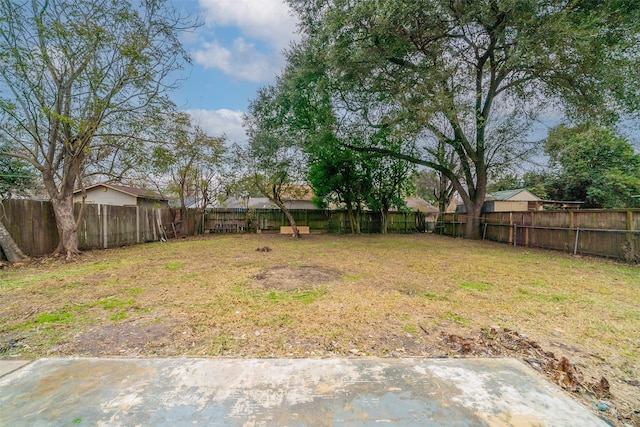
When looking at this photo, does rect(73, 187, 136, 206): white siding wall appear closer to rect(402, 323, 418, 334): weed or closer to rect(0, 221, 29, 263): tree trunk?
rect(0, 221, 29, 263): tree trunk

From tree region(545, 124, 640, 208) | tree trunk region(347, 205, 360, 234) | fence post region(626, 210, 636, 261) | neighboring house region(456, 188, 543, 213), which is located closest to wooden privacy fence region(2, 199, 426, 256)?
tree trunk region(347, 205, 360, 234)

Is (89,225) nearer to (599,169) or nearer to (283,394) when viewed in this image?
(283,394)

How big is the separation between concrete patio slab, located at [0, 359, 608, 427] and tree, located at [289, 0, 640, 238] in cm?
715

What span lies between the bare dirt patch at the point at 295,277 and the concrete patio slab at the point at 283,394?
2294mm

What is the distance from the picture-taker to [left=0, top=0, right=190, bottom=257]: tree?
5.75 metres

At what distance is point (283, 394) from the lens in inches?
63.6

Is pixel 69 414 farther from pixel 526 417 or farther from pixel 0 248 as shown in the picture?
pixel 0 248

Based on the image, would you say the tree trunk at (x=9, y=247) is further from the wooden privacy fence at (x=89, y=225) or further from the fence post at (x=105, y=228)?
the fence post at (x=105, y=228)

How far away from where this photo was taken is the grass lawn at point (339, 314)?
2.27 metres

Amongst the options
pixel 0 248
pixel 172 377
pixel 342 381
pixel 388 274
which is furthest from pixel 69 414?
pixel 0 248

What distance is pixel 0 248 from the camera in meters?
5.82

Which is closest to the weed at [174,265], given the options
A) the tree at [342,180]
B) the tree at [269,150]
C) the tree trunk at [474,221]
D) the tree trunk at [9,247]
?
the tree trunk at [9,247]

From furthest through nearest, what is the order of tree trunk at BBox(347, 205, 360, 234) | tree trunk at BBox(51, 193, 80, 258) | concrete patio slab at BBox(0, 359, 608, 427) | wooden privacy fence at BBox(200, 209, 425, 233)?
wooden privacy fence at BBox(200, 209, 425, 233) < tree trunk at BBox(347, 205, 360, 234) < tree trunk at BBox(51, 193, 80, 258) < concrete patio slab at BBox(0, 359, 608, 427)

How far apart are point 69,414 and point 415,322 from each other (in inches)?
105
